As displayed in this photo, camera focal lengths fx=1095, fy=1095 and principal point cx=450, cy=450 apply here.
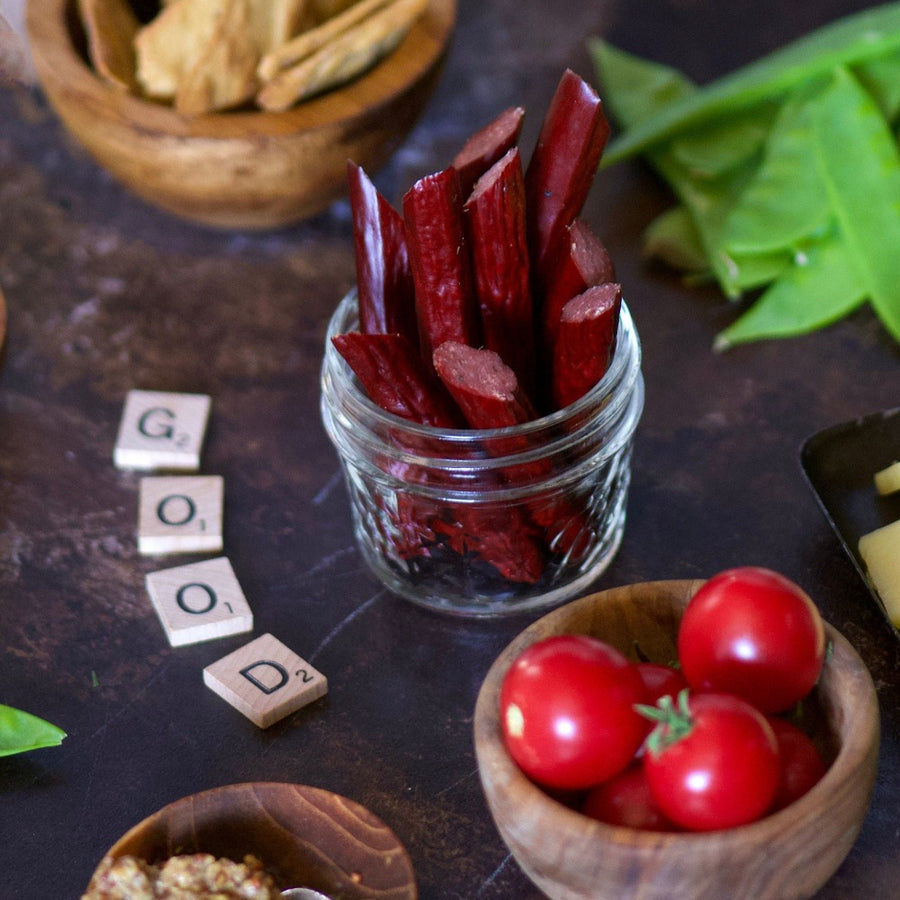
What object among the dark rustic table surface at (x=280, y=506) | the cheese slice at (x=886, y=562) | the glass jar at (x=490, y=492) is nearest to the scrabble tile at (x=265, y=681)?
the dark rustic table surface at (x=280, y=506)

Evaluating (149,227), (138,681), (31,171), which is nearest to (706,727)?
(138,681)

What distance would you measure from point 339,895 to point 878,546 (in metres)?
0.49

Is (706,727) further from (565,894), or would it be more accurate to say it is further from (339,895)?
(339,895)

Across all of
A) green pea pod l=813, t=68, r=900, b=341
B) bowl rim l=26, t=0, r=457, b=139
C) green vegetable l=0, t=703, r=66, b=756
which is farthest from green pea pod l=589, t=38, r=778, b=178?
green vegetable l=0, t=703, r=66, b=756

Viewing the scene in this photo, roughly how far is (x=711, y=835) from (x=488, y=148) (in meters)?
0.56

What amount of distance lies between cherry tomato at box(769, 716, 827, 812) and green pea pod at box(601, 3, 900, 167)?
85 centimetres

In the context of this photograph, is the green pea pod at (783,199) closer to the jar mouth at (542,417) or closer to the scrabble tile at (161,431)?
the jar mouth at (542,417)

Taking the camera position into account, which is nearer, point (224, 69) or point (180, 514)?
point (180, 514)

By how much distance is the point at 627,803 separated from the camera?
66 cm

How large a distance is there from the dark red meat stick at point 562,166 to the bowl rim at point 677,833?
312mm

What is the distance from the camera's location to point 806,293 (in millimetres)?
1204

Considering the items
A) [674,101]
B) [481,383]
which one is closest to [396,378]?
[481,383]

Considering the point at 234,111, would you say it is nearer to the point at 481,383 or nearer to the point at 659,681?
the point at 481,383

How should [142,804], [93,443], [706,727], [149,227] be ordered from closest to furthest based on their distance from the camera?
1. [706,727]
2. [142,804]
3. [93,443]
4. [149,227]
